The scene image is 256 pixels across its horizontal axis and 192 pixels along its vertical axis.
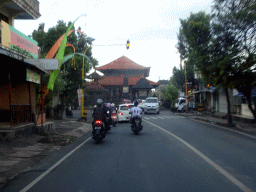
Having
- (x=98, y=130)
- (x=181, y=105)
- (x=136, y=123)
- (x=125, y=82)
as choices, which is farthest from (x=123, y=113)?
(x=125, y=82)

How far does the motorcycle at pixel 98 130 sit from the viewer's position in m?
12.2

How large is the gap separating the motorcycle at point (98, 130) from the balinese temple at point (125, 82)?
45229 mm

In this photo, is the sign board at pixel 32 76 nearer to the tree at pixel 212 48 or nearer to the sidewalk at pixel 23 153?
the sidewalk at pixel 23 153

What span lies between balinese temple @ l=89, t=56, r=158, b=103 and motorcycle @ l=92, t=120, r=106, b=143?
1781 inches

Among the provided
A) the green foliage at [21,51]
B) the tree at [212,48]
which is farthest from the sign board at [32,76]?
the tree at [212,48]

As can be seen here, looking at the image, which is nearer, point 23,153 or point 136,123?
point 23,153

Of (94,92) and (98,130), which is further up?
(94,92)

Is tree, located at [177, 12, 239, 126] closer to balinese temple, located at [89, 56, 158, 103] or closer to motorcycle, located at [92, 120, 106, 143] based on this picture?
motorcycle, located at [92, 120, 106, 143]

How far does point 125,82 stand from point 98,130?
162 ft

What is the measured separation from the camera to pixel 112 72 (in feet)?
219

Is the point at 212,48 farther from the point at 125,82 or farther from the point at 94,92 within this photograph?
the point at 125,82

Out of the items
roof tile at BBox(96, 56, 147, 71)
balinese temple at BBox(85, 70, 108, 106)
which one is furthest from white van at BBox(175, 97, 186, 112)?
roof tile at BBox(96, 56, 147, 71)

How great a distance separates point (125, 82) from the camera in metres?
61.3

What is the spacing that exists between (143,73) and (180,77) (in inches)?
597
